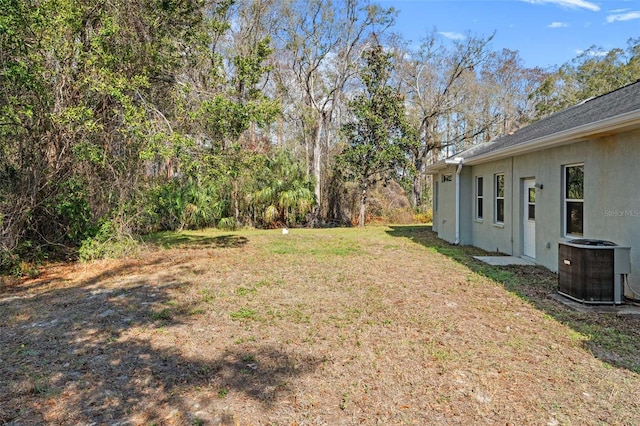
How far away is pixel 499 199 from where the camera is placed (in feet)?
33.3

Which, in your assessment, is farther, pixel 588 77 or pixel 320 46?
pixel 588 77

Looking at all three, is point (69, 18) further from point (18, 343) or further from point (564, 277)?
point (564, 277)

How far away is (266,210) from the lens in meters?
17.2

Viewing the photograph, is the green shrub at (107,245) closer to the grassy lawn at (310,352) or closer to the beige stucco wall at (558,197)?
the grassy lawn at (310,352)

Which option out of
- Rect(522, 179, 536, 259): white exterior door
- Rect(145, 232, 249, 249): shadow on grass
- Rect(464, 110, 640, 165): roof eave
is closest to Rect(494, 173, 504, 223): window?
Rect(464, 110, 640, 165): roof eave

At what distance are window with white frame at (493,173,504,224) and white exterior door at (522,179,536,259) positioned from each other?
3.57 feet

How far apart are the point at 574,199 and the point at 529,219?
1923 mm

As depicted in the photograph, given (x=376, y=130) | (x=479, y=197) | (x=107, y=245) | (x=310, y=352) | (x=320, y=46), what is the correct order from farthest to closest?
1. (x=320, y=46)
2. (x=376, y=130)
3. (x=479, y=197)
4. (x=107, y=245)
5. (x=310, y=352)

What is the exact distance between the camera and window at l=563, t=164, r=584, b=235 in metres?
6.80

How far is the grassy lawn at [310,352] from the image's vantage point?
9.56 feet

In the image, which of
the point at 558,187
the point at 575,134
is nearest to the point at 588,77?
the point at 558,187

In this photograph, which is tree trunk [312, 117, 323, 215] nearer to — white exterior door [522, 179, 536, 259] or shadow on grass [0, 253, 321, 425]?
white exterior door [522, 179, 536, 259]

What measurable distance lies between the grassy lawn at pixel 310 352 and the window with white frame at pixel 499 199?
2.99 metres

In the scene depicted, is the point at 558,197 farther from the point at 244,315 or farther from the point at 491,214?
the point at 244,315
